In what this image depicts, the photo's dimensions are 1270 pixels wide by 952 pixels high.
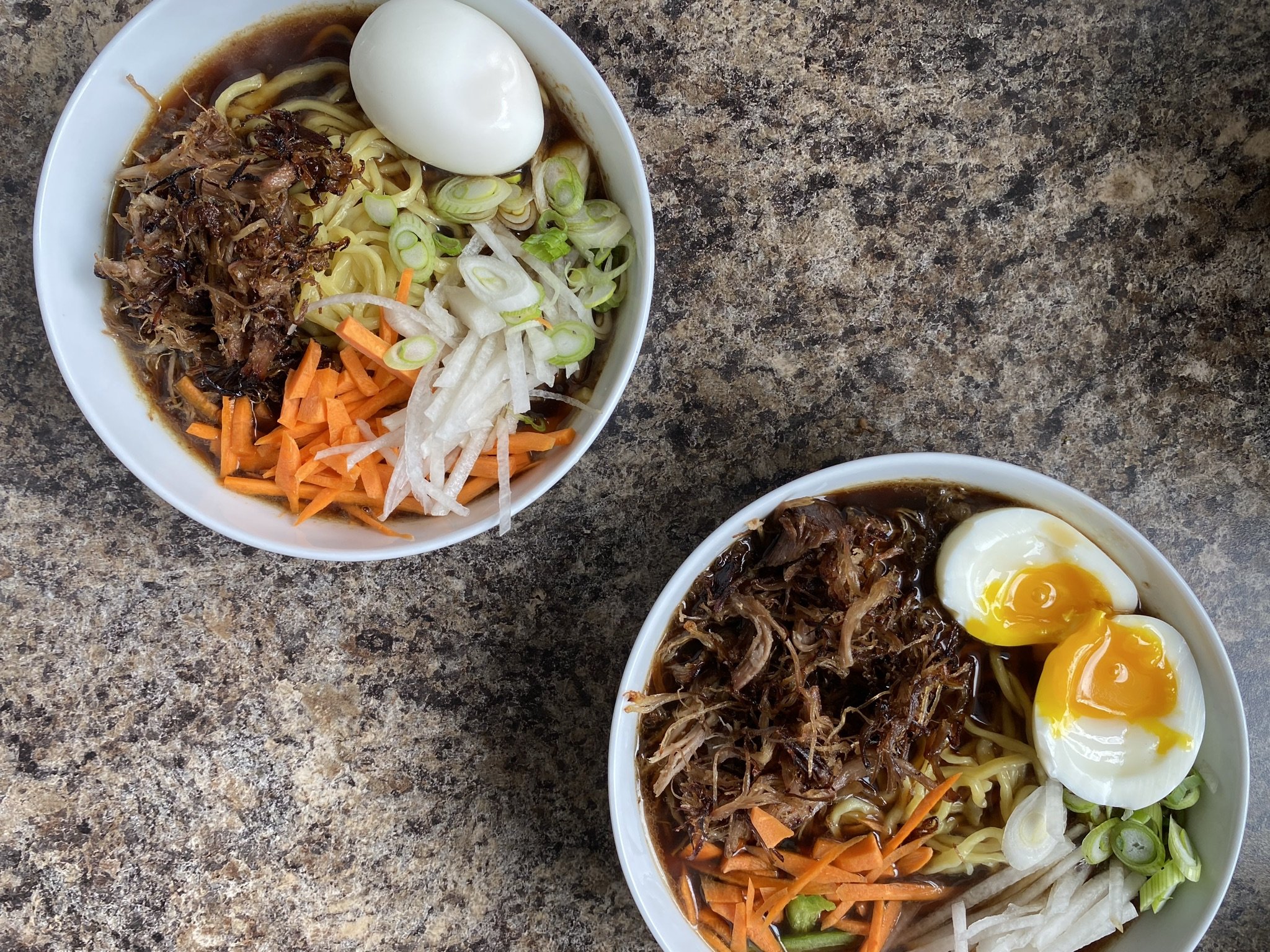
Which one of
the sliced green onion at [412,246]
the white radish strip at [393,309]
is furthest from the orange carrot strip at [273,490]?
the sliced green onion at [412,246]

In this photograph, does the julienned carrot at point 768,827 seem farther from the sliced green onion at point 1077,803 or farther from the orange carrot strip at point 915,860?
the sliced green onion at point 1077,803

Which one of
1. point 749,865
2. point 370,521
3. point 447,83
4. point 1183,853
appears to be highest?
point 447,83

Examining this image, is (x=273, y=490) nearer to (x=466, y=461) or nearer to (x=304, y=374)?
(x=304, y=374)

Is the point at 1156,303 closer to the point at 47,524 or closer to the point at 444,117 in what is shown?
the point at 444,117

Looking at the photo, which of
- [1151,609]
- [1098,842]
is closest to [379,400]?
[1151,609]

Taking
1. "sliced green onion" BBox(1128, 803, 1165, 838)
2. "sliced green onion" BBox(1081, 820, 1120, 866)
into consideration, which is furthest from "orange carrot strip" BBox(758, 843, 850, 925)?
"sliced green onion" BBox(1128, 803, 1165, 838)
